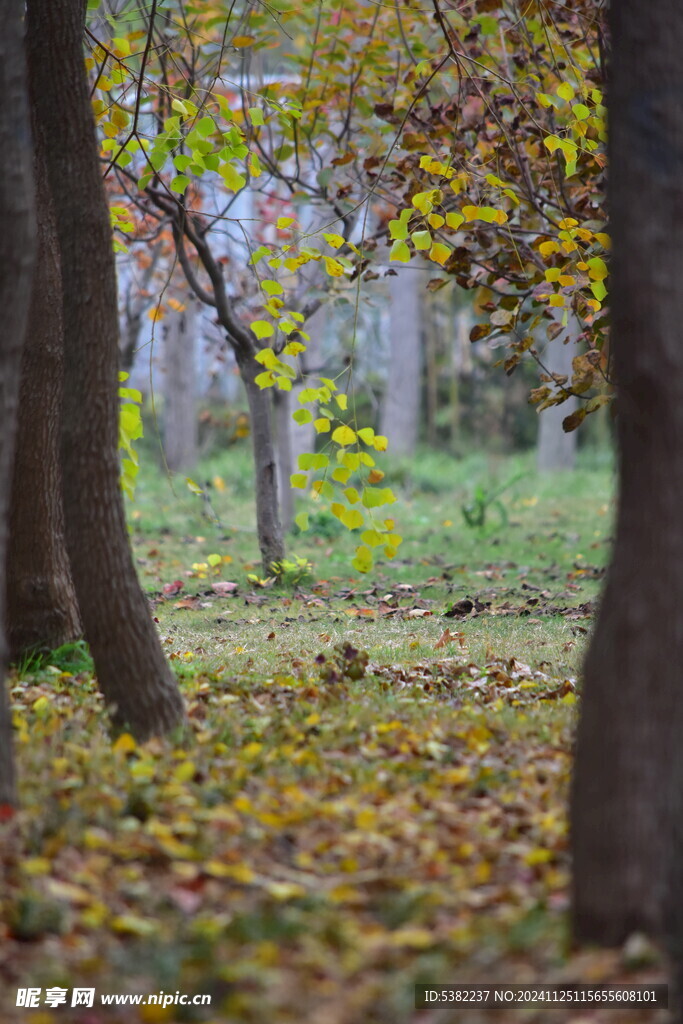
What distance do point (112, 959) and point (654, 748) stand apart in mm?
1391

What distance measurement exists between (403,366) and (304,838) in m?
17.5

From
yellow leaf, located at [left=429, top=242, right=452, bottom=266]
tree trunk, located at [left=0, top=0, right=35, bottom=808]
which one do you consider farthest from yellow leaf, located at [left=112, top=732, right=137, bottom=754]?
yellow leaf, located at [left=429, top=242, right=452, bottom=266]

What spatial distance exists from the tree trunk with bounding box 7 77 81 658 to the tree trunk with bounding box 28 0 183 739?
41.0 inches

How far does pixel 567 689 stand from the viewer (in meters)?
4.27

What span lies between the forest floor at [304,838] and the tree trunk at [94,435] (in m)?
0.25

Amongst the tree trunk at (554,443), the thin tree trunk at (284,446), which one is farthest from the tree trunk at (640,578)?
the tree trunk at (554,443)

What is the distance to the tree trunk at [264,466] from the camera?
791 centimetres

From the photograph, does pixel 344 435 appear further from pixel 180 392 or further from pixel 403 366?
pixel 403 366

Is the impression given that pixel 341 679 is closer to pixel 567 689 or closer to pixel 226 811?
pixel 567 689

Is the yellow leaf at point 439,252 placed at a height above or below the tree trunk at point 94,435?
above

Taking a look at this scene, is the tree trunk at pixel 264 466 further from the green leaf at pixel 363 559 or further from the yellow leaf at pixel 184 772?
the yellow leaf at pixel 184 772

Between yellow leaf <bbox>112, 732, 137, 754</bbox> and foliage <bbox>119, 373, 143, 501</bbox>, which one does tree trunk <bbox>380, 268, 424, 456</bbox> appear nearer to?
foliage <bbox>119, 373, 143, 501</bbox>

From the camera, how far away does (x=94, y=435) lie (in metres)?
3.35

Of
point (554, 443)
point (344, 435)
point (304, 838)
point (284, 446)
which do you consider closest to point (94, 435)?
point (344, 435)
